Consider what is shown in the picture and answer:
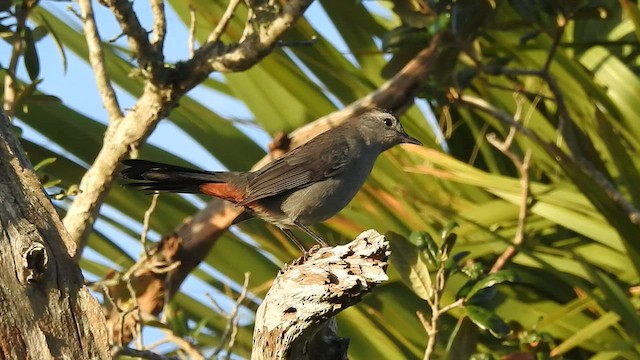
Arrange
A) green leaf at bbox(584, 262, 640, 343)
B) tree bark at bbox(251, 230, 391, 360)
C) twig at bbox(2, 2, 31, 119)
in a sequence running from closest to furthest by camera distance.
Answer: tree bark at bbox(251, 230, 391, 360), twig at bbox(2, 2, 31, 119), green leaf at bbox(584, 262, 640, 343)

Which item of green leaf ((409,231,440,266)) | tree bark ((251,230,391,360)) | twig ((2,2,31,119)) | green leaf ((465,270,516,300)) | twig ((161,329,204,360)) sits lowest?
green leaf ((465,270,516,300))

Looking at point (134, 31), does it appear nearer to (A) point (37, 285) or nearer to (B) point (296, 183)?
(B) point (296, 183)

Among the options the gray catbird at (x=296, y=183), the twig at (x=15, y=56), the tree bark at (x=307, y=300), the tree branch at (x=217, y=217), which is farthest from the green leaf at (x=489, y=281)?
the twig at (x=15, y=56)

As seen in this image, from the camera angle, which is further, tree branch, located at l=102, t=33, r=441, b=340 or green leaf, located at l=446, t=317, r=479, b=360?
tree branch, located at l=102, t=33, r=441, b=340

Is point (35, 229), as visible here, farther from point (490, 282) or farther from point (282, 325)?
point (490, 282)

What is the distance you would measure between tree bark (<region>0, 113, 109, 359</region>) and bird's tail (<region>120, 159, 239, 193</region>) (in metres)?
1.04

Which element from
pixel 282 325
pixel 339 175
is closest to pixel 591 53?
pixel 339 175

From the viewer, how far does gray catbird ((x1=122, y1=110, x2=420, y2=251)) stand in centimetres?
407

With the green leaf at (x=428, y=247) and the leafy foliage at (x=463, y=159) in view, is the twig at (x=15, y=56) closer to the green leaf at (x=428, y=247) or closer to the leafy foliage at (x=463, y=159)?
the leafy foliage at (x=463, y=159)

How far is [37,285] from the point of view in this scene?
8.06 ft

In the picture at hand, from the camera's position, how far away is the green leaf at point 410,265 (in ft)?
11.4

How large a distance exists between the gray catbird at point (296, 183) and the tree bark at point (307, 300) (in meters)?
1.33

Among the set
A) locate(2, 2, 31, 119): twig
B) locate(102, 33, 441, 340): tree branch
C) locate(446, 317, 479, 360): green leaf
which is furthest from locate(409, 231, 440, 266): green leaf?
locate(2, 2, 31, 119): twig

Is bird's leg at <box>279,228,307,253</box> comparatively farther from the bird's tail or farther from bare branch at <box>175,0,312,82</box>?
bare branch at <box>175,0,312,82</box>
